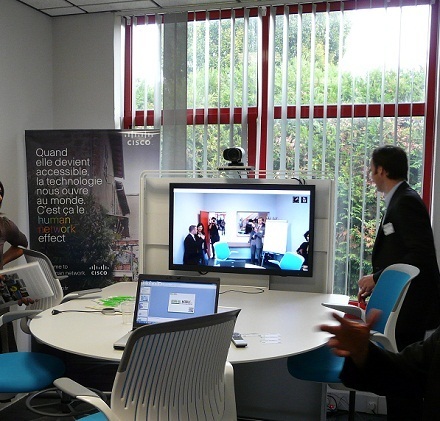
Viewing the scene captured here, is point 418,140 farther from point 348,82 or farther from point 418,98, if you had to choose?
point 348,82

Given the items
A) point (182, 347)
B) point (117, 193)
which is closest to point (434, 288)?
point (182, 347)

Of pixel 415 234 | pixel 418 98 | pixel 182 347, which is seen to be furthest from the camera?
pixel 418 98

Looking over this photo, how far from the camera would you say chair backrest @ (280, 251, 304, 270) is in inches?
129

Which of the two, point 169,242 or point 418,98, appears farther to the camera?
point 418,98

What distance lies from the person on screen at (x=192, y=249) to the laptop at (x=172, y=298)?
3.55 ft

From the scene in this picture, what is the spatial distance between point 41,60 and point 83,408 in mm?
3044

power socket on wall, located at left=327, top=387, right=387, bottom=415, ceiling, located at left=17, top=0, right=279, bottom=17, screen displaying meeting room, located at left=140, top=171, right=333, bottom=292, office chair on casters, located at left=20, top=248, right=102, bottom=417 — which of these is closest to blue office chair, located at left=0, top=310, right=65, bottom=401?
office chair on casters, located at left=20, top=248, right=102, bottom=417

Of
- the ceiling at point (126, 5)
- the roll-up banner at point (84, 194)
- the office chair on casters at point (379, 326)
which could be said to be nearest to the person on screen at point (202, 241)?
the office chair on casters at point (379, 326)

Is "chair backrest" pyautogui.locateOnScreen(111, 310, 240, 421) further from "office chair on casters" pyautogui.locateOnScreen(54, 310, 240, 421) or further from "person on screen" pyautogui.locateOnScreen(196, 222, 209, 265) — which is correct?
"person on screen" pyautogui.locateOnScreen(196, 222, 209, 265)

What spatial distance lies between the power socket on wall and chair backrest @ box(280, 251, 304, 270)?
1.02 m

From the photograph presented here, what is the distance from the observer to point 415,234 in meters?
2.86

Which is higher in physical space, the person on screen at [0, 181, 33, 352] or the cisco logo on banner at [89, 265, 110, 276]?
the person on screen at [0, 181, 33, 352]

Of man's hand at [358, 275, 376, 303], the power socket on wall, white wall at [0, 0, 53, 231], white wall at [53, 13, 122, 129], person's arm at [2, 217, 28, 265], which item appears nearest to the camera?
man's hand at [358, 275, 376, 303]

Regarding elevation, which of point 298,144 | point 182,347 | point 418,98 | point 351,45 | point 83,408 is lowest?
point 83,408
